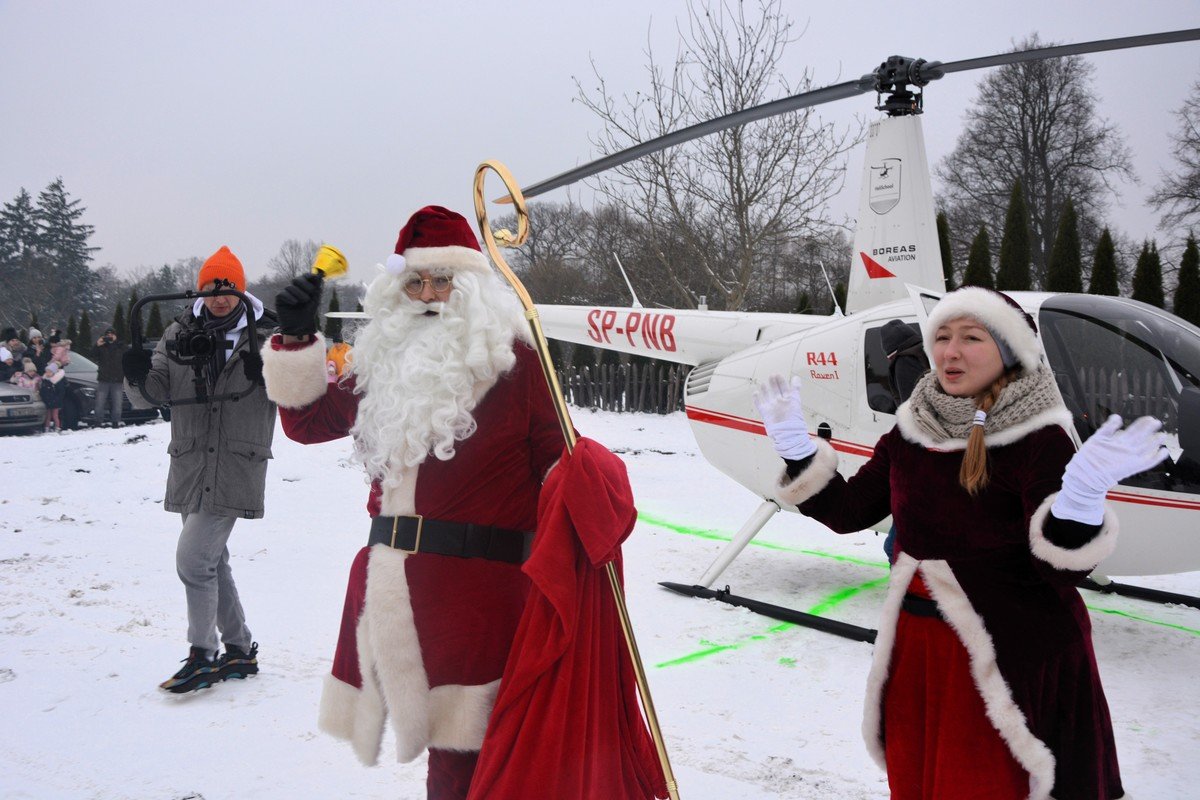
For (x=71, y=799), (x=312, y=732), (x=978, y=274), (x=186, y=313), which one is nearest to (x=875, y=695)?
(x=312, y=732)

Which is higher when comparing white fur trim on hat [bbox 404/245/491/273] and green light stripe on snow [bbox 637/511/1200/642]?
white fur trim on hat [bbox 404/245/491/273]

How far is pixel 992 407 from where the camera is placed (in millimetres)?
1925

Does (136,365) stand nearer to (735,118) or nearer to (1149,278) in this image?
(735,118)

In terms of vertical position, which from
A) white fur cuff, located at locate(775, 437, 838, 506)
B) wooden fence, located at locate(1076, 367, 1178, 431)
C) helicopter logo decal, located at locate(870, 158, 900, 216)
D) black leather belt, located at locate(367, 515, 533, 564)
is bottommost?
black leather belt, located at locate(367, 515, 533, 564)

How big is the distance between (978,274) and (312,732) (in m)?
16.1

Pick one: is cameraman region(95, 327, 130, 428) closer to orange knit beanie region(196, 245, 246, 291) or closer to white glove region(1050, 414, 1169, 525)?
orange knit beanie region(196, 245, 246, 291)

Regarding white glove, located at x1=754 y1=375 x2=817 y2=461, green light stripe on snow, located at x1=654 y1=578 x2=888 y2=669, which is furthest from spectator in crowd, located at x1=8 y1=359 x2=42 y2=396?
white glove, located at x1=754 y1=375 x2=817 y2=461

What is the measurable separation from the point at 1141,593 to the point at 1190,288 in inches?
453

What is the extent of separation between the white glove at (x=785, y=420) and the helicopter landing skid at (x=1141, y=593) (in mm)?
3630

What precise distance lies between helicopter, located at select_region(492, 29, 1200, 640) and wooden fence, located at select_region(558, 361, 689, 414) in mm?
9332

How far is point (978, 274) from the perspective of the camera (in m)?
16.3

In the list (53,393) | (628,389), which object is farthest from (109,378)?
(628,389)

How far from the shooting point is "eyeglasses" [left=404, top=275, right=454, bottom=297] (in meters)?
2.32

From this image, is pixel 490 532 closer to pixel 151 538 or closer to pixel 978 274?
pixel 151 538
